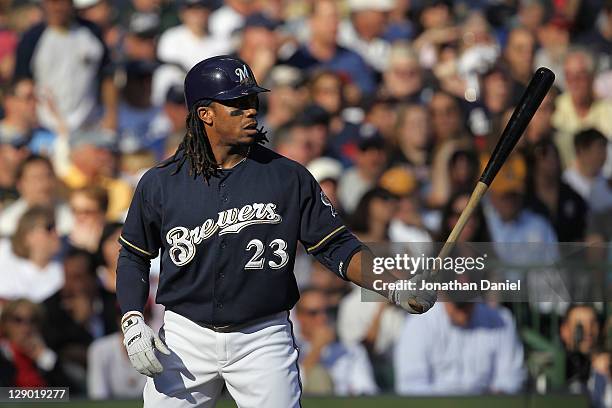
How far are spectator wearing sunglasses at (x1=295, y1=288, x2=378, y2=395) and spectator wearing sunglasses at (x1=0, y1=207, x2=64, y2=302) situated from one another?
1613 mm

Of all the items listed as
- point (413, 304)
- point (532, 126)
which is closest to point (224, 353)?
point (413, 304)

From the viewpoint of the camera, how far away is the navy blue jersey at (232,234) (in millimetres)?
4297

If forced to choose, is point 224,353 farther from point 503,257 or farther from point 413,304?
point 503,257

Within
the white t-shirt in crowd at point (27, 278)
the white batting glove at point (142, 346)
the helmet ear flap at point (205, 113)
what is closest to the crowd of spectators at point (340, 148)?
the white t-shirt in crowd at point (27, 278)

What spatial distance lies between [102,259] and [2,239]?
0.70 metres

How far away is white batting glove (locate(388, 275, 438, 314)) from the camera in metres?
4.08

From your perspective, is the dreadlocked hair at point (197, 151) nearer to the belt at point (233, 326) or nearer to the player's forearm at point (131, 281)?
the player's forearm at point (131, 281)

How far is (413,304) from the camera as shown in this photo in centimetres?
411

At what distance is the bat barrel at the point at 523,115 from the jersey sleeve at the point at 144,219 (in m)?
1.27

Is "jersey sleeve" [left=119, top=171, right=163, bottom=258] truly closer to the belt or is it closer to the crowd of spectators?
the belt

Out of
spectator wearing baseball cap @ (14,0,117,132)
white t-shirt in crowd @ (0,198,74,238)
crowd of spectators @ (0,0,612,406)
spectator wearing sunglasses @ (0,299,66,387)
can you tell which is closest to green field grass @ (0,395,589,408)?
crowd of spectators @ (0,0,612,406)

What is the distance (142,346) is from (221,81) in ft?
3.41

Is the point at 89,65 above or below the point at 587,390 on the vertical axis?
above

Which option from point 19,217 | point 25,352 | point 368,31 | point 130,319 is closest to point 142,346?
point 130,319
